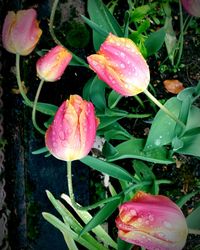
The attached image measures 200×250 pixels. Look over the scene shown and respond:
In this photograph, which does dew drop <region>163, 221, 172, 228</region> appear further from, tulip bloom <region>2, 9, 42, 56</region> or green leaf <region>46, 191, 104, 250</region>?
tulip bloom <region>2, 9, 42, 56</region>

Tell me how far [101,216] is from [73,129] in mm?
257

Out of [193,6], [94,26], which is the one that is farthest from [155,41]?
[94,26]

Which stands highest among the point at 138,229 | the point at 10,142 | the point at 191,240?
the point at 138,229

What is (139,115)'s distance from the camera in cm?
131

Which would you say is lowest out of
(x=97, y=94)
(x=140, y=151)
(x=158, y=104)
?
(x=140, y=151)

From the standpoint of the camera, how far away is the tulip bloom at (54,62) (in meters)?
1.09

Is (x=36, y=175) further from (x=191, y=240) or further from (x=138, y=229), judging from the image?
(x=138, y=229)

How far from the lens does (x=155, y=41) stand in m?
1.19

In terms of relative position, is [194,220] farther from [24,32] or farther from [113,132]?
[24,32]

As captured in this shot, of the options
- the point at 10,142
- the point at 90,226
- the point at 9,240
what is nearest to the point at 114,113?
the point at 90,226

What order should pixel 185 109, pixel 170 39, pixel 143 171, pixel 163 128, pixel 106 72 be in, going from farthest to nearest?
1. pixel 170 39
2. pixel 143 171
3. pixel 163 128
4. pixel 185 109
5. pixel 106 72

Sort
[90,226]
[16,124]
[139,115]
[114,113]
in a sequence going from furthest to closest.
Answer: [16,124], [139,115], [114,113], [90,226]

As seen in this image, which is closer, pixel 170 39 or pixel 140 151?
pixel 140 151

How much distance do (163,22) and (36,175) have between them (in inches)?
20.4
